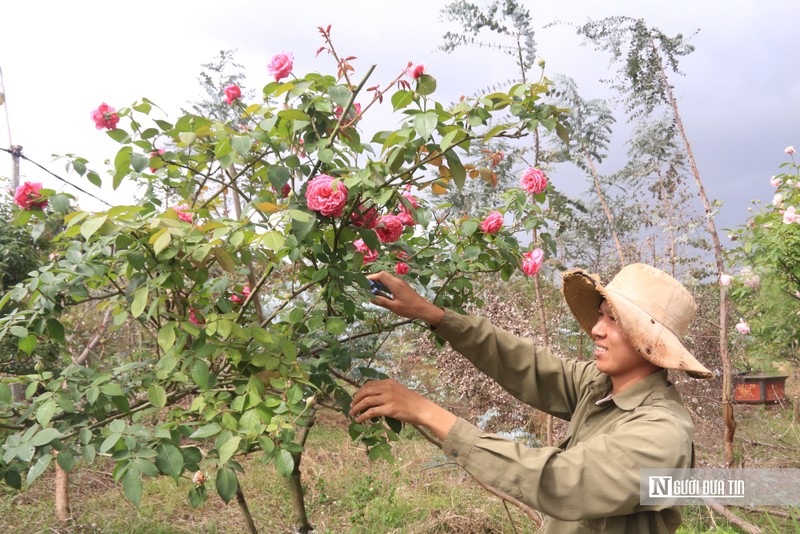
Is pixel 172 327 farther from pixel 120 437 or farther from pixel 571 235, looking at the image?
pixel 571 235

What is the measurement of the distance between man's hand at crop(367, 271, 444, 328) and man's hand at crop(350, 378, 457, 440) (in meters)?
0.31

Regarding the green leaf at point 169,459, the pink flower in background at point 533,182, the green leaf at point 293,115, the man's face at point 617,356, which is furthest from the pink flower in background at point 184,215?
the man's face at point 617,356

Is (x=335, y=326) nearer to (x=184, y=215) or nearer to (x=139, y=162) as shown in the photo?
(x=184, y=215)

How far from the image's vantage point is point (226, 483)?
1.38m

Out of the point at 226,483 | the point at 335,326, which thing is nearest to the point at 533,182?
the point at 335,326

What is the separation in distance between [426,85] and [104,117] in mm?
931

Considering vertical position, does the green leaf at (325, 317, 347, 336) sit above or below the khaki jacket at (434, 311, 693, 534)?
above

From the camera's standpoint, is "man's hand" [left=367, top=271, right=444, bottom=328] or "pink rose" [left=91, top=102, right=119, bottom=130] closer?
"pink rose" [left=91, top=102, right=119, bottom=130]

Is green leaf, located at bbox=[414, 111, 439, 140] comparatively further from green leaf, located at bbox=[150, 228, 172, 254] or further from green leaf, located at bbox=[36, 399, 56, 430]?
green leaf, located at bbox=[36, 399, 56, 430]

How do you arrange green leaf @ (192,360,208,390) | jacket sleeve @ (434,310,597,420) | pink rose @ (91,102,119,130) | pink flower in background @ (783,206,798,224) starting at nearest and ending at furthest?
green leaf @ (192,360,208,390) → pink rose @ (91,102,119,130) → jacket sleeve @ (434,310,597,420) → pink flower in background @ (783,206,798,224)

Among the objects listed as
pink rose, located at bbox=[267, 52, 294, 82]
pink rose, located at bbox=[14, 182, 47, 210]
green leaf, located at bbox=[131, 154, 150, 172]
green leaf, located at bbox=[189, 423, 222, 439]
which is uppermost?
pink rose, located at bbox=[267, 52, 294, 82]

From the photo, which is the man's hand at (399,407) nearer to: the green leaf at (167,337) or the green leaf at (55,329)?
the green leaf at (167,337)

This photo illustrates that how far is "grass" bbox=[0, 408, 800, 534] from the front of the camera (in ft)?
12.1

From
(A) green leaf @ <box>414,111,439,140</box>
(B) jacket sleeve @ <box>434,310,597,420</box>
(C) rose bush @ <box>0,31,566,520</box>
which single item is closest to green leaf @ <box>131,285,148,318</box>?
(C) rose bush @ <box>0,31,566,520</box>
